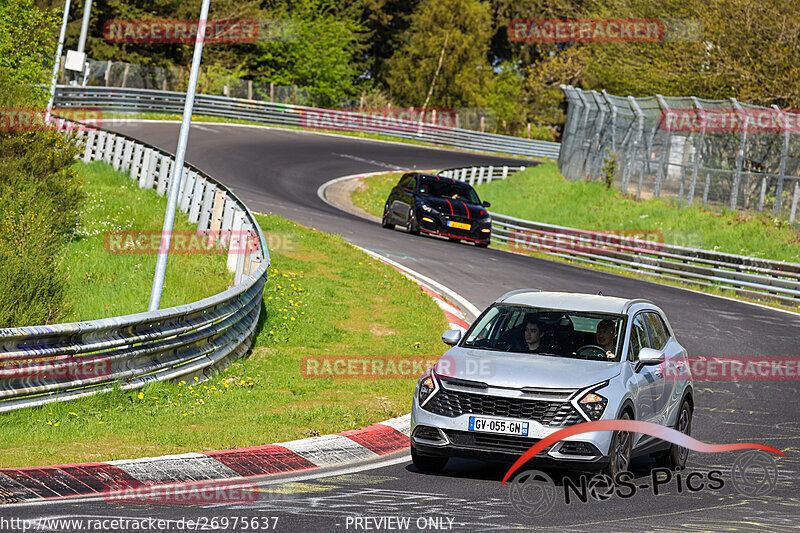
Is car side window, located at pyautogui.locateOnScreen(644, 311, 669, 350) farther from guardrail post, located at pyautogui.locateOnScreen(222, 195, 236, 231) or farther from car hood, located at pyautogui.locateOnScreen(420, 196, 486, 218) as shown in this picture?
car hood, located at pyautogui.locateOnScreen(420, 196, 486, 218)

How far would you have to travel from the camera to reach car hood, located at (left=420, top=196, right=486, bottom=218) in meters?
28.7

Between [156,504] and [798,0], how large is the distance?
3340cm

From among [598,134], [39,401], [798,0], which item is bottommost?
[39,401]

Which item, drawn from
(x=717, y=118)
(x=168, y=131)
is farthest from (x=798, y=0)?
(x=168, y=131)

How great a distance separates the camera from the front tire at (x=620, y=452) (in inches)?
329

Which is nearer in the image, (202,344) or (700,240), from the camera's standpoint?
(202,344)

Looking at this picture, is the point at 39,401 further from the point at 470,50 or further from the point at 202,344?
the point at 470,50

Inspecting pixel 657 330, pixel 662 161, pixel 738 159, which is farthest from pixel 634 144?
pixel 657 330

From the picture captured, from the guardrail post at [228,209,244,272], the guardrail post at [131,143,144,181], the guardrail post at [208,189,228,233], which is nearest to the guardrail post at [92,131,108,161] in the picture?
the guardrail post at [131,143,144,181]

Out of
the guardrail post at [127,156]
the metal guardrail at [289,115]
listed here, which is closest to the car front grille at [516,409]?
the guardrail post at [127,156]

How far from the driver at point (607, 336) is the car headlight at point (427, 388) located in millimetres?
1645

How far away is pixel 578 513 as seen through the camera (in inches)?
292

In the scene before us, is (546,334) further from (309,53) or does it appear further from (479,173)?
(309,53)

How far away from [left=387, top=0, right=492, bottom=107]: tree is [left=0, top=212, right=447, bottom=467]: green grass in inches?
2257
